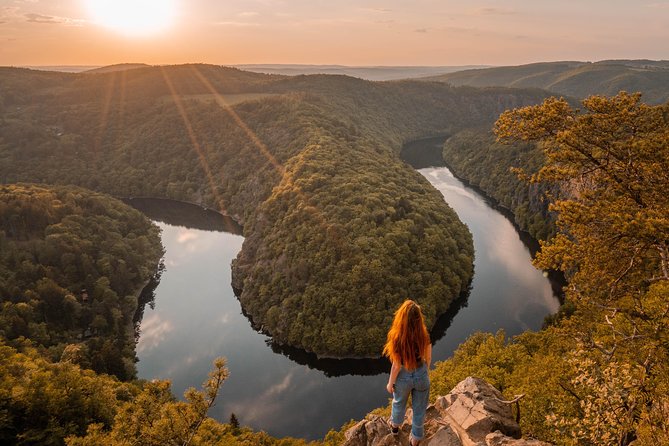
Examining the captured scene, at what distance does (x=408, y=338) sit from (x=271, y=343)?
6722 centimetres

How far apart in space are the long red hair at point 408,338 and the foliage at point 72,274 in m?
60.3

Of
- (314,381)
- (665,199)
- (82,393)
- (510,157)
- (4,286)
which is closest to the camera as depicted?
(665,199)

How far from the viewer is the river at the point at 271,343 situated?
202 ft

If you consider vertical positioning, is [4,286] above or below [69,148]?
below

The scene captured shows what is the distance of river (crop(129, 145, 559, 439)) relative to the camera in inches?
2427

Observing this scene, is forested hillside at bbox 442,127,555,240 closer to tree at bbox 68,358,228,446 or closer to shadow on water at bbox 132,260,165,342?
tree at bbox 68,358,228,446

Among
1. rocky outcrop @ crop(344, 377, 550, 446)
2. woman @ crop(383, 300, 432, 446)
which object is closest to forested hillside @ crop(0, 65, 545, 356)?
rocky outcrop @ crop(344, 377, 550, 446)

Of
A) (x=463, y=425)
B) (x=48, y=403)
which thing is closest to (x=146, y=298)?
(x=48, y=403)

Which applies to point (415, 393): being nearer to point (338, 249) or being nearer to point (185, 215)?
point (338, 249)

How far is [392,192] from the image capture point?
104 m

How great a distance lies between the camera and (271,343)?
74938mm

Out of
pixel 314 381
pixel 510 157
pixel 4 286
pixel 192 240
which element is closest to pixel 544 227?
pixel 510 157

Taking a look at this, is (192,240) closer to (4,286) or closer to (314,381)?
(4,286)

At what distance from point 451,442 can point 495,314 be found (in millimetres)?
72379
